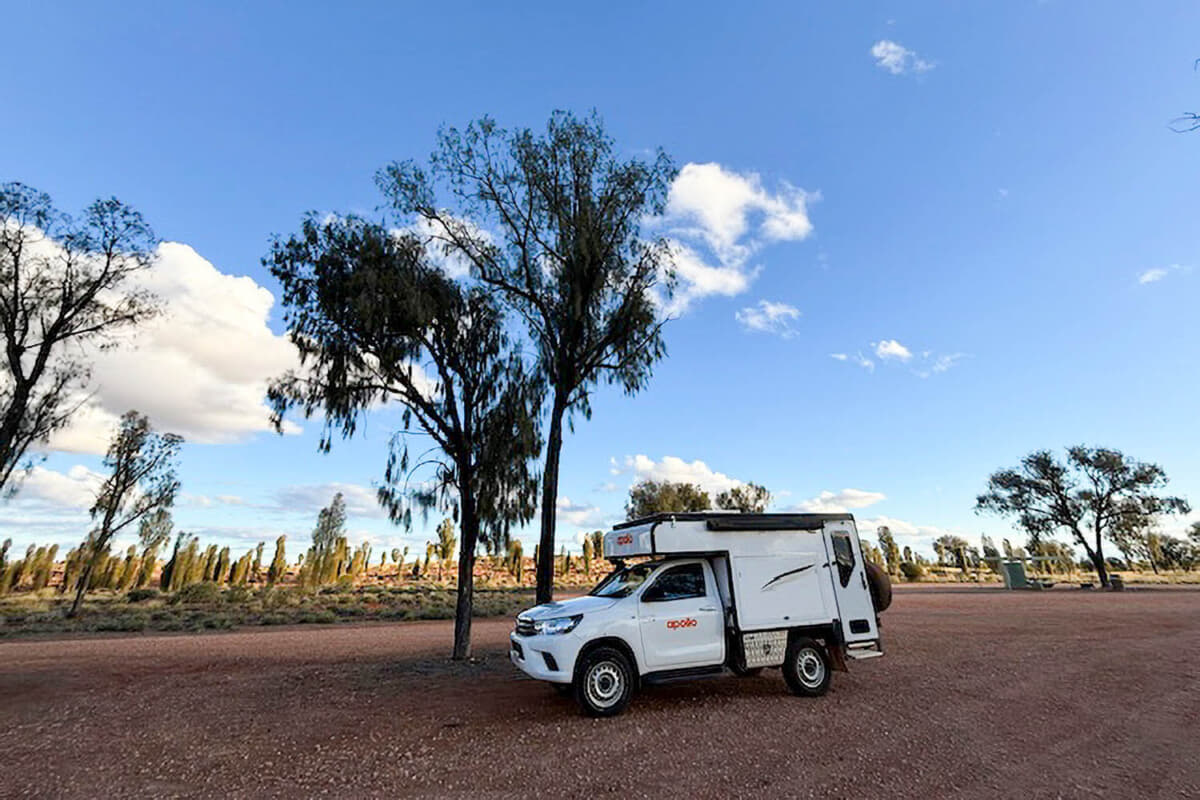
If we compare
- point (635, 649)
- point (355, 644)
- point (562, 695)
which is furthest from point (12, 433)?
point (635, 649)

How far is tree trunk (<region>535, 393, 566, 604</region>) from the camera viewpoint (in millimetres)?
13094

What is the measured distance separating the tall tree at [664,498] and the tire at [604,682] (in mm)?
42437

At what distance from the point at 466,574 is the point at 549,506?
8.25ft

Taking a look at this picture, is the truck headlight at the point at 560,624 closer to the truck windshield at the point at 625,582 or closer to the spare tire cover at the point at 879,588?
the truck windshield at the point at 625,582

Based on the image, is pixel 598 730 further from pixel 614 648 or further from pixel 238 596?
pixel 238 596

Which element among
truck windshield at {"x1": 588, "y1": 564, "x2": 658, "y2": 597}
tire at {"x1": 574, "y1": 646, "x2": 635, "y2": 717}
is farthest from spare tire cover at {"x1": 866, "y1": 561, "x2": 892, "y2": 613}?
tire at {"x1": 574, "y1": 646, "x2": 635, "y2": 717}

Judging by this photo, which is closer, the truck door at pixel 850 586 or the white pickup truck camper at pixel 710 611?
the white pickup truck camper at pixel 710 611

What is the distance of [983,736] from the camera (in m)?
6.86

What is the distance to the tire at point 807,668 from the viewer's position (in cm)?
907

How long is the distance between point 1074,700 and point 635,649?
22.6ft

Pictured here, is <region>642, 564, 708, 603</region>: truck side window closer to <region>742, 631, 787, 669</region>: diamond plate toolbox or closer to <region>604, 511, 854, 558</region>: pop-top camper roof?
<region>604, 511, 854, 558</region>: pop-top camper roof

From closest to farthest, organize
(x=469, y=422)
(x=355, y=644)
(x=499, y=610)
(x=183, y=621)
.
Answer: (x=469, y=422)
(x=355, y=644)
(x=183, y=621)
(x=499, y=610)

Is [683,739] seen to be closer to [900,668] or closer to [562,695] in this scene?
[562,695]

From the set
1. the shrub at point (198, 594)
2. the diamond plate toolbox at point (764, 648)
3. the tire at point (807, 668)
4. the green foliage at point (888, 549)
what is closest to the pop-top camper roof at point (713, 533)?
the diamond plate toolbox at point (764, 648)
